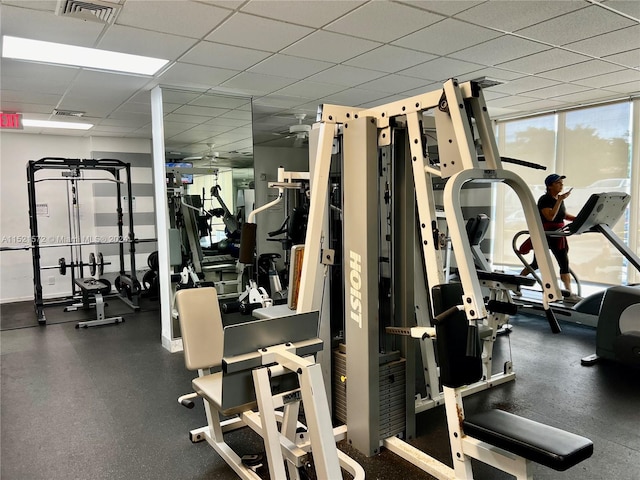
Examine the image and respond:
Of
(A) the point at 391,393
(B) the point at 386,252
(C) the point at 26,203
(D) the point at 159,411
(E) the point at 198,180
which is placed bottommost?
(D) the point at 159,411

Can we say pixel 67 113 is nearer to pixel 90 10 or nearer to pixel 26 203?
pixel 26 203

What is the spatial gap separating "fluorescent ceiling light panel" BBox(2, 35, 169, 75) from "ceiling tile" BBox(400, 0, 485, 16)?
1.95 m

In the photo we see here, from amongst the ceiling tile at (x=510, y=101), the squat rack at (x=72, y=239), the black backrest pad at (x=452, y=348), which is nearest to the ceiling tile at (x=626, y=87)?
the ceiling tile at (x=510, y=101)

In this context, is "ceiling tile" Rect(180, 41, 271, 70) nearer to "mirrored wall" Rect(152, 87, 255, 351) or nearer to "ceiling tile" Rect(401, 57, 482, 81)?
"mirrored wall" Rect(152, 87, 255, 351)

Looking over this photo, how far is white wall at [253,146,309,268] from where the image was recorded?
27.3 ft

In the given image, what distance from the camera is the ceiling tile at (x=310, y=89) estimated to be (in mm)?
4340

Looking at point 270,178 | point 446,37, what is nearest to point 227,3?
point 446,37

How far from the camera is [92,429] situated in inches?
112

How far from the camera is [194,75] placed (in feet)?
12.7

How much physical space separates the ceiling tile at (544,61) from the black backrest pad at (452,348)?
2.53 m

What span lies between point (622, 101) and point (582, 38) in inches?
100

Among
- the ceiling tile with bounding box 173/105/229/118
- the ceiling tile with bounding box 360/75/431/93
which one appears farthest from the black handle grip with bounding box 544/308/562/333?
the ceiling tile with bounding box 173/105/229/118

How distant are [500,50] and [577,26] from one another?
55 cm

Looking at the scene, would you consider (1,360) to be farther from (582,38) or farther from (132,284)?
(582,38)
